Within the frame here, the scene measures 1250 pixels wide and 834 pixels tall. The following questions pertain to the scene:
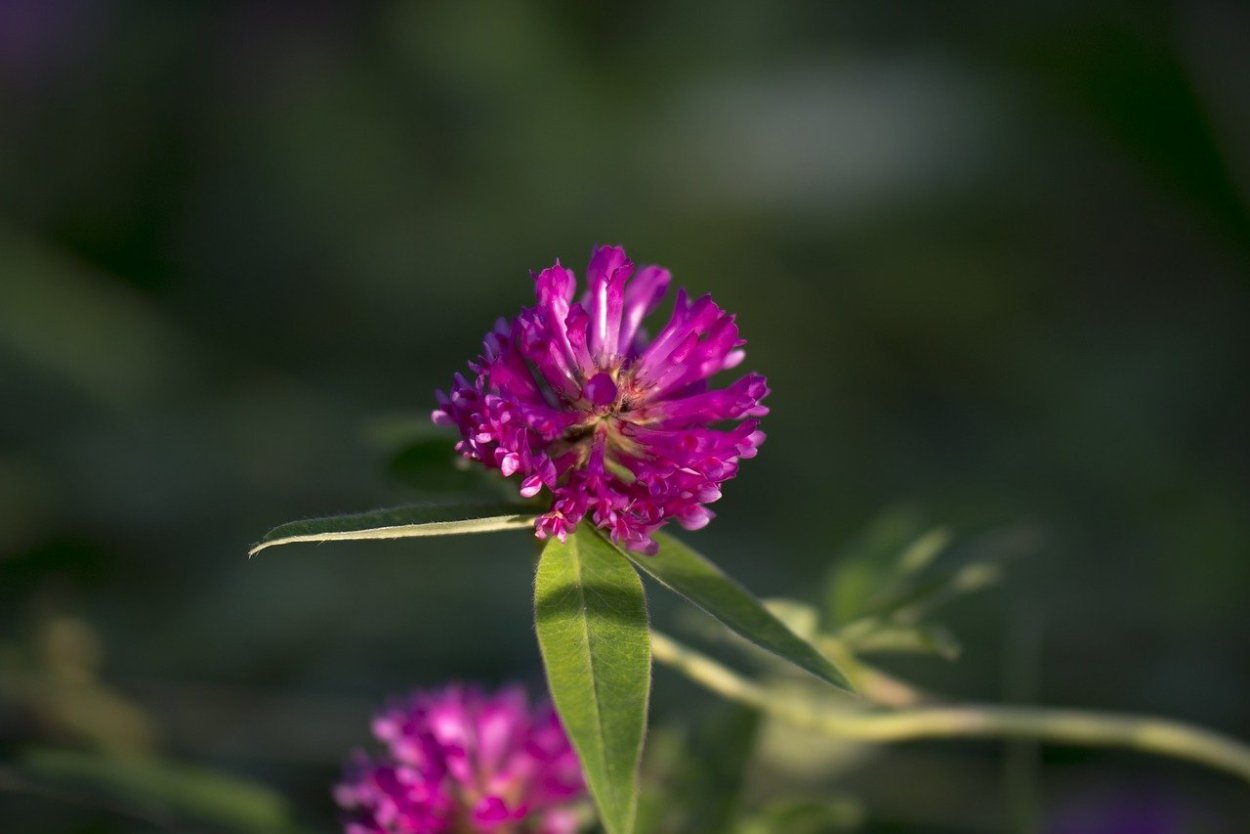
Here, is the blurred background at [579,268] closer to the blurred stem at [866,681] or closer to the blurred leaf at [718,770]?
the blurred stem at [866,681]

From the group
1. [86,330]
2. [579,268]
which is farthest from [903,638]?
[86,330]

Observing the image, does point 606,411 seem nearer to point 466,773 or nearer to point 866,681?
point 466,773

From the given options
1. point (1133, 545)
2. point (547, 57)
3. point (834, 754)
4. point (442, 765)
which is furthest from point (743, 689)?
point (547, 57)

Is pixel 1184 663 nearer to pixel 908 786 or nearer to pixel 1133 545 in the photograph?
pixel 1133 545

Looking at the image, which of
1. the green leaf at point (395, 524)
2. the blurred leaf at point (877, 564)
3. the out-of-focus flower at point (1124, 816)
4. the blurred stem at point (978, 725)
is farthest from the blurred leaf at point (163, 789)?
the out-of-focus flower at point (1124, 816)

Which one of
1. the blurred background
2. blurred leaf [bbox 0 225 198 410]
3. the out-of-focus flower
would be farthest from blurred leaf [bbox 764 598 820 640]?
blurred leaf [bbox 0 225 198 410]

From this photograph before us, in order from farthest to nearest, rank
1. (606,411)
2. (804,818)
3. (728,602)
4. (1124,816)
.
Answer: (1124,816)
(804,818)
(606,411)
(728,602)

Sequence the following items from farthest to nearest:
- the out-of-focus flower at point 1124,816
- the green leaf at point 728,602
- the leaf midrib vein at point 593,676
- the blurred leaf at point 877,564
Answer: the out-of-focus flower at point 1124,816 < the blurred leaf at point 877,564 < the green leaf at point 728,602 < the leaf midrib vein at point 593,676
